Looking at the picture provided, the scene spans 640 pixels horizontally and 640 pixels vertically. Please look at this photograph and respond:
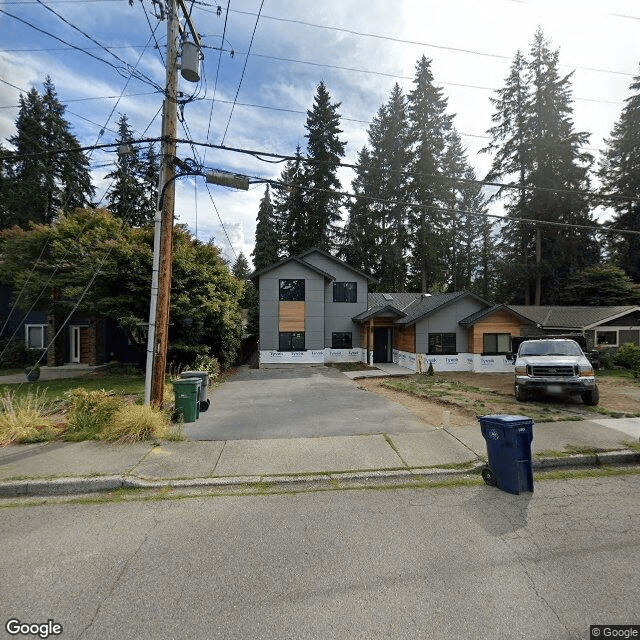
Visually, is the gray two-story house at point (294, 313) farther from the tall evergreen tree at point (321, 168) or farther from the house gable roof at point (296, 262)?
the tall evergreen tree at point (321, 168)

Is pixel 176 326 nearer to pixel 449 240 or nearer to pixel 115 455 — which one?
pixel 115 455

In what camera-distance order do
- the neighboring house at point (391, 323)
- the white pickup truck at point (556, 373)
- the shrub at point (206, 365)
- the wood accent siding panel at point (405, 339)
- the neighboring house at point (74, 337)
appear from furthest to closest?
the neighboring house at point (74, 337), the wood accent siding panel at point (405, 339), the neighboring house at point (391, 323), the shrub at point (206, 365), the white pickup truck at point (556, 373)

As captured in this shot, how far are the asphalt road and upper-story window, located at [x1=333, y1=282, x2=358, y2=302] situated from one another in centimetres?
2013

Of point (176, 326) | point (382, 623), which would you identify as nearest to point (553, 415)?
point (382, 623)

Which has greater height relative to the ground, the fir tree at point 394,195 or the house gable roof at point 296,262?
the fir tree at point 394,195

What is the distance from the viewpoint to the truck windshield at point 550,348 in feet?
36.1

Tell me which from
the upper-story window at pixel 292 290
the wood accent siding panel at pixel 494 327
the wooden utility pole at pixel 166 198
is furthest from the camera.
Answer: the upper-story window at pixel 292 290

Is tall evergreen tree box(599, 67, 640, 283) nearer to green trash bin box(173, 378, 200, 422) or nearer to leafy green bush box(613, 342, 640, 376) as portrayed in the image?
leafy green bush box(613, 342, 640, 376)

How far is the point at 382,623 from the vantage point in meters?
2.63

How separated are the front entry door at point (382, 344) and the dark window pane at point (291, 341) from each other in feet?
18.5

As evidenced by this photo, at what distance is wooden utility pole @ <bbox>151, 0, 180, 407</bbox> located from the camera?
7598 millimetres

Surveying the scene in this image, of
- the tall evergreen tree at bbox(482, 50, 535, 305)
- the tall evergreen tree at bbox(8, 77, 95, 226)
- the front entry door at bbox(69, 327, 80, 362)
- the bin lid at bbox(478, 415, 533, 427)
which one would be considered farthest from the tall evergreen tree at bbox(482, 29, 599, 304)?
the tall evergreen tree at bbox(8, 77, 95, 226)

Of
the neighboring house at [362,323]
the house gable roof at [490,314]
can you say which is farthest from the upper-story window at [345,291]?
the house gable roof at [490,314]

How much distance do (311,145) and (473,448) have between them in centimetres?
3511
